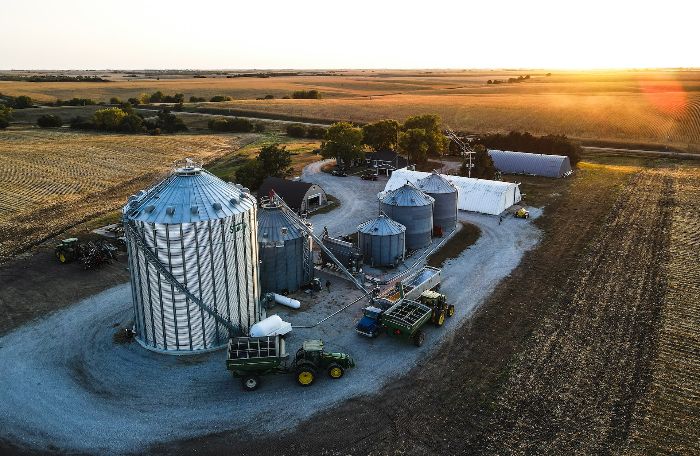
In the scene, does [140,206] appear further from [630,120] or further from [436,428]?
[630,120]

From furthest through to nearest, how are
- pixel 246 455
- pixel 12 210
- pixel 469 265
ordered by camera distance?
pixel 12 210 → pixel 469 265 → pixel 246 455

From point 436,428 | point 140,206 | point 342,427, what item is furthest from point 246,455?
point 140,206

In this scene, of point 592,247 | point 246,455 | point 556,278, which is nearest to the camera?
point 246,455

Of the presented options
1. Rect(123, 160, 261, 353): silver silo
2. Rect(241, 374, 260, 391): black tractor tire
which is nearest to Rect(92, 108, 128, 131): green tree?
Rect(123, 160, 261, 353): silver silo

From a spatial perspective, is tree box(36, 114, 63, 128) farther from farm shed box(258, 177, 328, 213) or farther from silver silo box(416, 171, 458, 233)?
silver silo box(416, 171, 458, 233)

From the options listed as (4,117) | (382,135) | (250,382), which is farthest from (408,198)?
(4,117)

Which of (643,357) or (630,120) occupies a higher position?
(630,120)

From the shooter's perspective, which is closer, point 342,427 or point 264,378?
point 342,427
